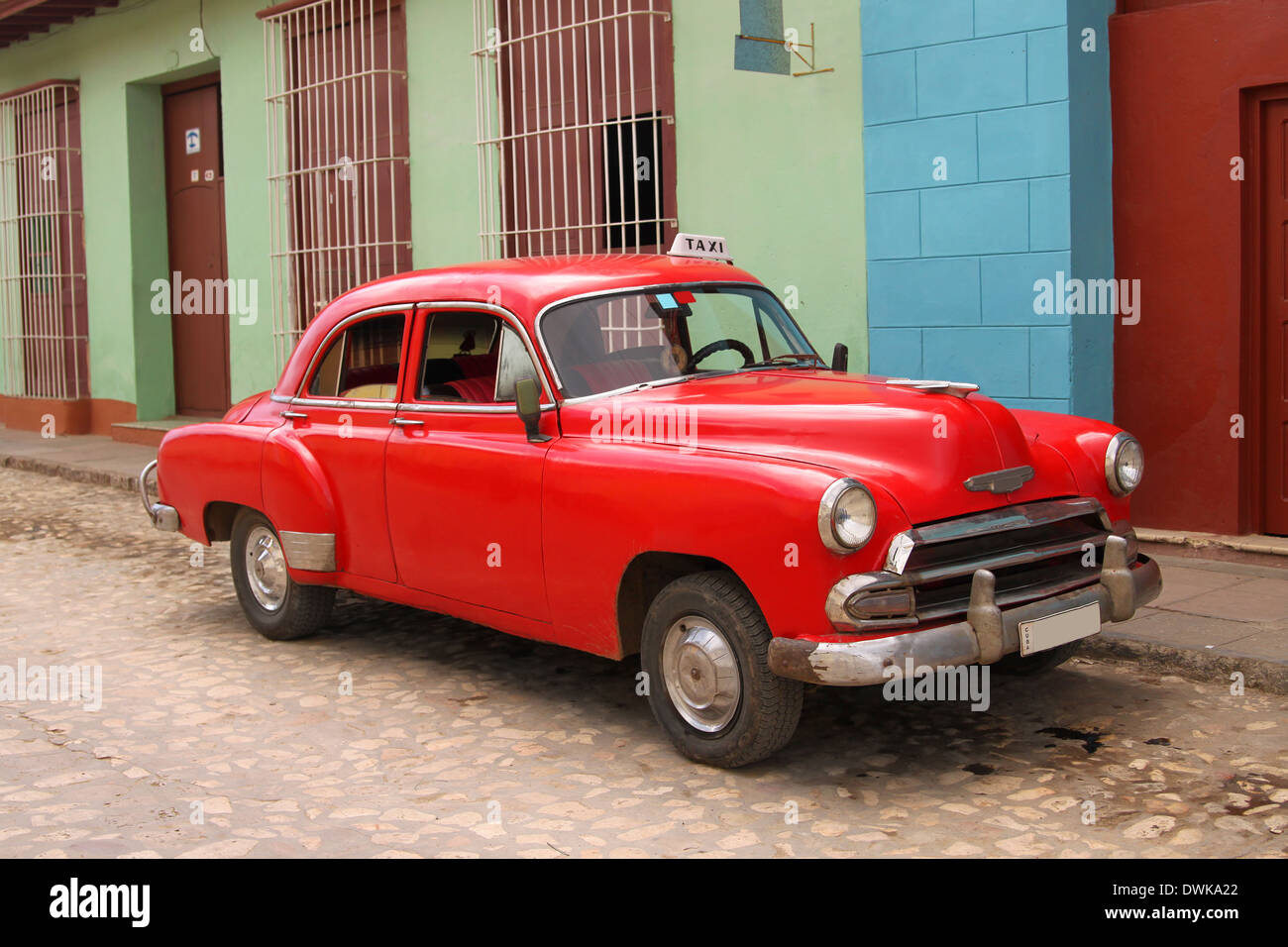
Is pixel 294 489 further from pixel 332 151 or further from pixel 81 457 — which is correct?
pixel 81 457

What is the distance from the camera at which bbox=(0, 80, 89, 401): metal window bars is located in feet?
53.3

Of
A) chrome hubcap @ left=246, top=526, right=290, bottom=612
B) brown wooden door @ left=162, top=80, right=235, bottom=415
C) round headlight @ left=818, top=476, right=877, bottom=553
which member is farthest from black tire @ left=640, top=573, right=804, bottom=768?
brown wooden door @ left=162, top=80, right=235, bottom=415

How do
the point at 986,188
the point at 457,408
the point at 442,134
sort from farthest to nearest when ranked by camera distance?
the point at 442,134 < the point at 986,188 < the point at 457,408

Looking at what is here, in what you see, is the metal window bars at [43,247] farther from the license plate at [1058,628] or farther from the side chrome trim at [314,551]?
the license plate at [1058,628]

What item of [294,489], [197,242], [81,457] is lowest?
[81,457]

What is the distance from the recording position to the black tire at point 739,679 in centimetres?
419

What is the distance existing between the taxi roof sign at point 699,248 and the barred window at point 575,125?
3.48m

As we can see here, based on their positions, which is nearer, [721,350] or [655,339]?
[655,339]

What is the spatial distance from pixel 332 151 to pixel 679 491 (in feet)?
29.7

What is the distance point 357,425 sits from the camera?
586 cm

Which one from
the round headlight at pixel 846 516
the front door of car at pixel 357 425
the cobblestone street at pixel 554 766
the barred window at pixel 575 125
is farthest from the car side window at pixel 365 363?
the barred window at pixel 575 125

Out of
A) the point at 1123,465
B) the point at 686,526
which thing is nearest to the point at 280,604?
the point at 686,526
